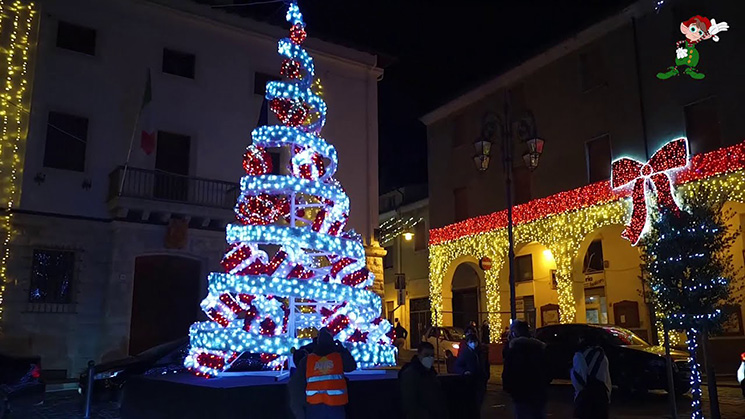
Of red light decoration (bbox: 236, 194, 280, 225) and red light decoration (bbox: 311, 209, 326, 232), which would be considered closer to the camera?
red light decoration (bbox: 236, 194, 280, 225)

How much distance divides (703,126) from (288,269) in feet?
46.0

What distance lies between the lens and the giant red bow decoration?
18078 mm

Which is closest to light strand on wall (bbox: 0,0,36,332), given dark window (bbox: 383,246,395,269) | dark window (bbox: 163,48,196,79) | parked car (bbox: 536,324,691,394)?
dark window (bbox: 163,48,196,79)

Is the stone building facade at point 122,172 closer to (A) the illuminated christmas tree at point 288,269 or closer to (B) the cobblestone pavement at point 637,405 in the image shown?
(A) the illuminated christmas tree at point 288,269

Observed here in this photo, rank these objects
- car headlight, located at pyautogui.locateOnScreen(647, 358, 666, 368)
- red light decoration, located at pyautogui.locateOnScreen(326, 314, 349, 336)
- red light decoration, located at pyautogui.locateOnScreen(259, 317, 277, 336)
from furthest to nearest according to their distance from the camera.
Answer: car headlight, located at pyautogui.locateOnScreen(647, 358, 666, 368) → red light decoration, located at pyautogui.locateOnScreen(326, 314, 349, 336) → red light decoration, located at pyautogui.locateOnScreen(259, 317, 277, 336)

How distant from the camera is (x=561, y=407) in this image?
12.9 m

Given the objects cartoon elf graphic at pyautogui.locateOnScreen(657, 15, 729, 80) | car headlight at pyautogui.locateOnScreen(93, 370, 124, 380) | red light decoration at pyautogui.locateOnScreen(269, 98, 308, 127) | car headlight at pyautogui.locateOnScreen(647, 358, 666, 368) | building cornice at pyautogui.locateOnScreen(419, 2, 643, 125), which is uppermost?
building cornice at pyautogui.locateOnScreen(419, 2, 643, 125)

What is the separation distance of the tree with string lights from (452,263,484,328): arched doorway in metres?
18.8

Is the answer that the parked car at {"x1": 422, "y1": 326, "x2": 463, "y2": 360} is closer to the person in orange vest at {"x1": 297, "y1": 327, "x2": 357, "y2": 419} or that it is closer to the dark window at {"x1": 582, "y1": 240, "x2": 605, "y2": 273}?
the dark window at {"x1": 582, "y1": 240, "x2": 605, "y2": 273}

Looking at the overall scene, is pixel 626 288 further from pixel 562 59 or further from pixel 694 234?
pixel 694 234

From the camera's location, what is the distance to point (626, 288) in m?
22.5

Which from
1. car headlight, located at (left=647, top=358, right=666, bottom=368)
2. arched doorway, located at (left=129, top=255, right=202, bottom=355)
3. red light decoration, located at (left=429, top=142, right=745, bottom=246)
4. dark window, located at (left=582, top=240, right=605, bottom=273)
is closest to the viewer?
car headlight, located at (left=647, top=358, right=666, bottom=368)

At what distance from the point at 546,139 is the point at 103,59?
1575cm

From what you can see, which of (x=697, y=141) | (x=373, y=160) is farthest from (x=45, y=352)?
(x=697, y=141)
